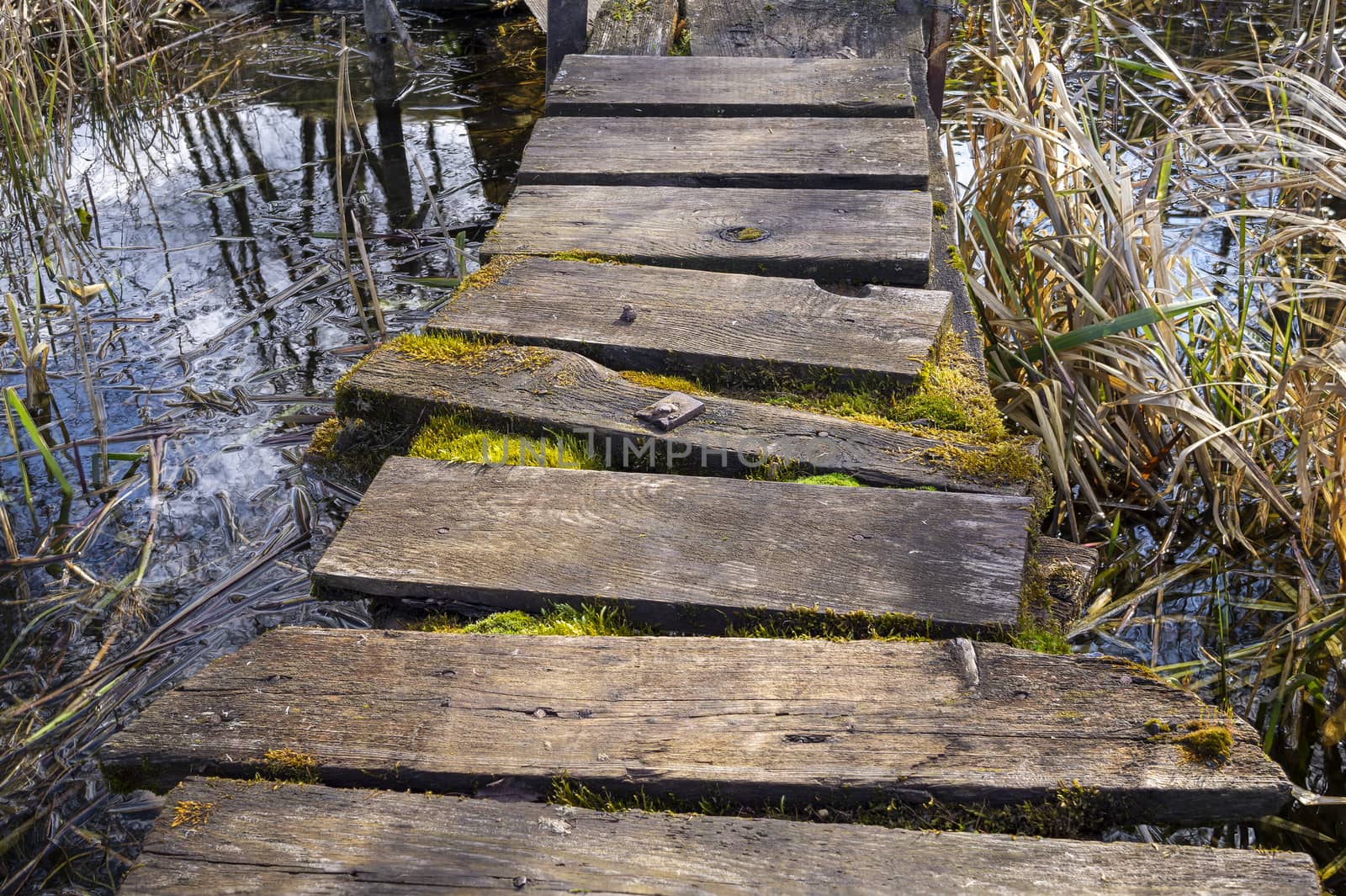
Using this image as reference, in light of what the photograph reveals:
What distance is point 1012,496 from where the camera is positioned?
191cm

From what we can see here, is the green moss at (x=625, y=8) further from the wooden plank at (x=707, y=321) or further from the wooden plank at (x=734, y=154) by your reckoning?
the wooden plank at (x=707, y=321)

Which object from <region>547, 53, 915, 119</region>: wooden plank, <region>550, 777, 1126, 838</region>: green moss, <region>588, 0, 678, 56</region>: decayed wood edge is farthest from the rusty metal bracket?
<region>588, 0, 678, 56</region>: decayed wood edge

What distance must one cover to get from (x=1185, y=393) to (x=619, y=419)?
1.59 metres

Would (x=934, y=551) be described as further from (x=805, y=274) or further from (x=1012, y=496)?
(x=805, y=274)

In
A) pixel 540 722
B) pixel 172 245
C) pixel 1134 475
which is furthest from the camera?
pixel 172 245

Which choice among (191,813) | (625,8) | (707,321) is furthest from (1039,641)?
(625,8)

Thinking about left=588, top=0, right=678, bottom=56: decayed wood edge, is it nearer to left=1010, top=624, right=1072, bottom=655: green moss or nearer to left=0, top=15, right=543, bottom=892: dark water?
left=0, top=15, right=543, bottom=892: dark water

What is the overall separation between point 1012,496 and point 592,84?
7.87 ft

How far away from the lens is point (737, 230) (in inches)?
111

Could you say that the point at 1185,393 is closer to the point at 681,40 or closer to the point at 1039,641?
the point at 1039,641

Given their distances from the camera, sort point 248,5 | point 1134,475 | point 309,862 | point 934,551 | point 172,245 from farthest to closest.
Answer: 1. point 248,5
2. point 172,245
3. point 1134,475
4. point 934,551
5. point 309,862

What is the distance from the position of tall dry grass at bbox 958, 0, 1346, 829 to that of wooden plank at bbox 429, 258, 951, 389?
2.15 feet

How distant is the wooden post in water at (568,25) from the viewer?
4172mm

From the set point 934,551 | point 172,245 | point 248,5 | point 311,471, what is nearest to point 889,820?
point 934,551
